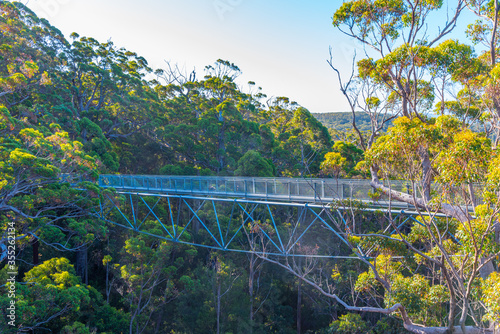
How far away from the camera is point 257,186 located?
1145 centimetres

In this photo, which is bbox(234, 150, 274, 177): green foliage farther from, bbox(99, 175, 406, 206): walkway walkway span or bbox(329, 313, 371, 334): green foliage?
bbox(329, 313, 371, 334): green foliage

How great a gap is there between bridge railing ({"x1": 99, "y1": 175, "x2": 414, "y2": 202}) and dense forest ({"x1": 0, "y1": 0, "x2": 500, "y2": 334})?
0.65 m

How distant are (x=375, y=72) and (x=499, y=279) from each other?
229 inches

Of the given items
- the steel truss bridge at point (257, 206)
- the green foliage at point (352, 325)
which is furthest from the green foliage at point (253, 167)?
the green foliage at point (352, 325)

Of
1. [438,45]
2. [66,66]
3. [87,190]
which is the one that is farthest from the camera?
[66,66]

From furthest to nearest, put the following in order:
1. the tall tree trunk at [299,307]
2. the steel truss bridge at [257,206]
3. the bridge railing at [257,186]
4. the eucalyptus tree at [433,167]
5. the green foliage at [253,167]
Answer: the green foliage at [253,167]
the tall tree trunk at [299,307]
the bridge railing at [257,186]
the steel truss bridge at [257,206]
the eucalyptus tree at [433,167]

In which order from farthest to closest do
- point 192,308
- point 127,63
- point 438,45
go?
1. point 127,63
2. point 192,308
3. point 438,45

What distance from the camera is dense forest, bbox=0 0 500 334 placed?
645 cm

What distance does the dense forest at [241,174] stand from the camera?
6.45 metres

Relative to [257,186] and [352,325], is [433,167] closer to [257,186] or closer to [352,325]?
[257,186]

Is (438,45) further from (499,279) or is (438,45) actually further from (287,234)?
(287,234)

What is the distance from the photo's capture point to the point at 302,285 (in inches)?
748

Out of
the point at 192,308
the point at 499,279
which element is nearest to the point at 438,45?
the point at 499,279

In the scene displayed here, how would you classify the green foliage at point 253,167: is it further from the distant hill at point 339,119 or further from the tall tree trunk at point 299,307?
the distant hill at point 339,119
